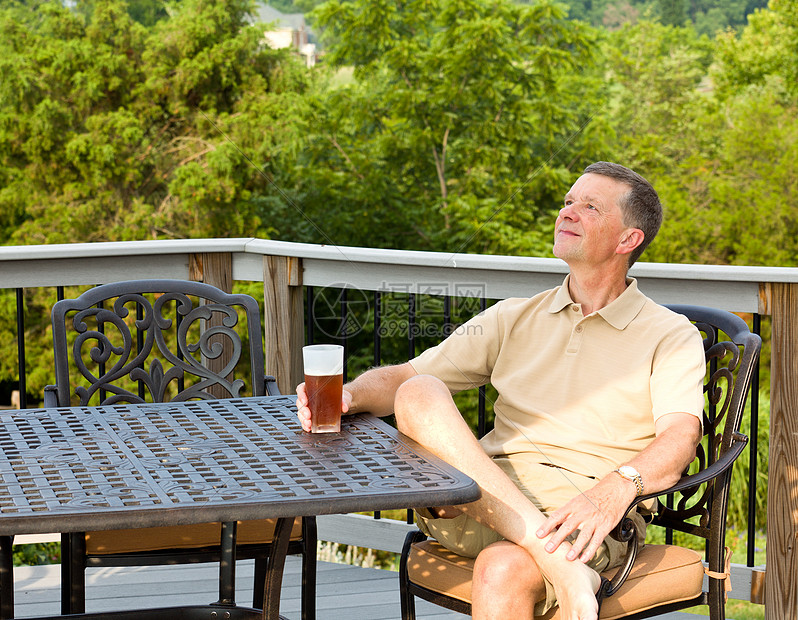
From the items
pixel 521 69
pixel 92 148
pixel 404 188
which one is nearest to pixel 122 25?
pixel 92 148

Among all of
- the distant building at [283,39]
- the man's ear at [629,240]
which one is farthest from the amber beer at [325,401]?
the distant building at [283,39]

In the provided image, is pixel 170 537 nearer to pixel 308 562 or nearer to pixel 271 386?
pixel 308 562

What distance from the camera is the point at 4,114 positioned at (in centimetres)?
1603

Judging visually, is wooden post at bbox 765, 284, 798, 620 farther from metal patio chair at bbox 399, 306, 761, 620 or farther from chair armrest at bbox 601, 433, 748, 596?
chair armrest at bbox 601, 433, 748, 596

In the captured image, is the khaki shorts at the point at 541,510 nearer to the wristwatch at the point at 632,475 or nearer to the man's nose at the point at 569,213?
the wristwatch at the point at 632,475

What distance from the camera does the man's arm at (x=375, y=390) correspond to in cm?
193

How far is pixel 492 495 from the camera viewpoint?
1.66m

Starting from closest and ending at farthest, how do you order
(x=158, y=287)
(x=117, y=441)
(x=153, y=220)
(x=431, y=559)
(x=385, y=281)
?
(x=117, y=441) → (x=431, y=559) → (x=158, y=287) → (x=385, y=281) → (x=153, y=220)

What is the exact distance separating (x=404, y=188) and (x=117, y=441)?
13.0 meters

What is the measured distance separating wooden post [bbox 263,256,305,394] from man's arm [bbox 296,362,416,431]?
0.92 meters

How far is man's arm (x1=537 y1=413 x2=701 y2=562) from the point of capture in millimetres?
1611

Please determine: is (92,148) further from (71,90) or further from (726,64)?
(726,64)

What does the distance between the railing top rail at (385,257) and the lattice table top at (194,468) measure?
0.86 metres

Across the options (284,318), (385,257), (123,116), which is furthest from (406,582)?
(123,116)
